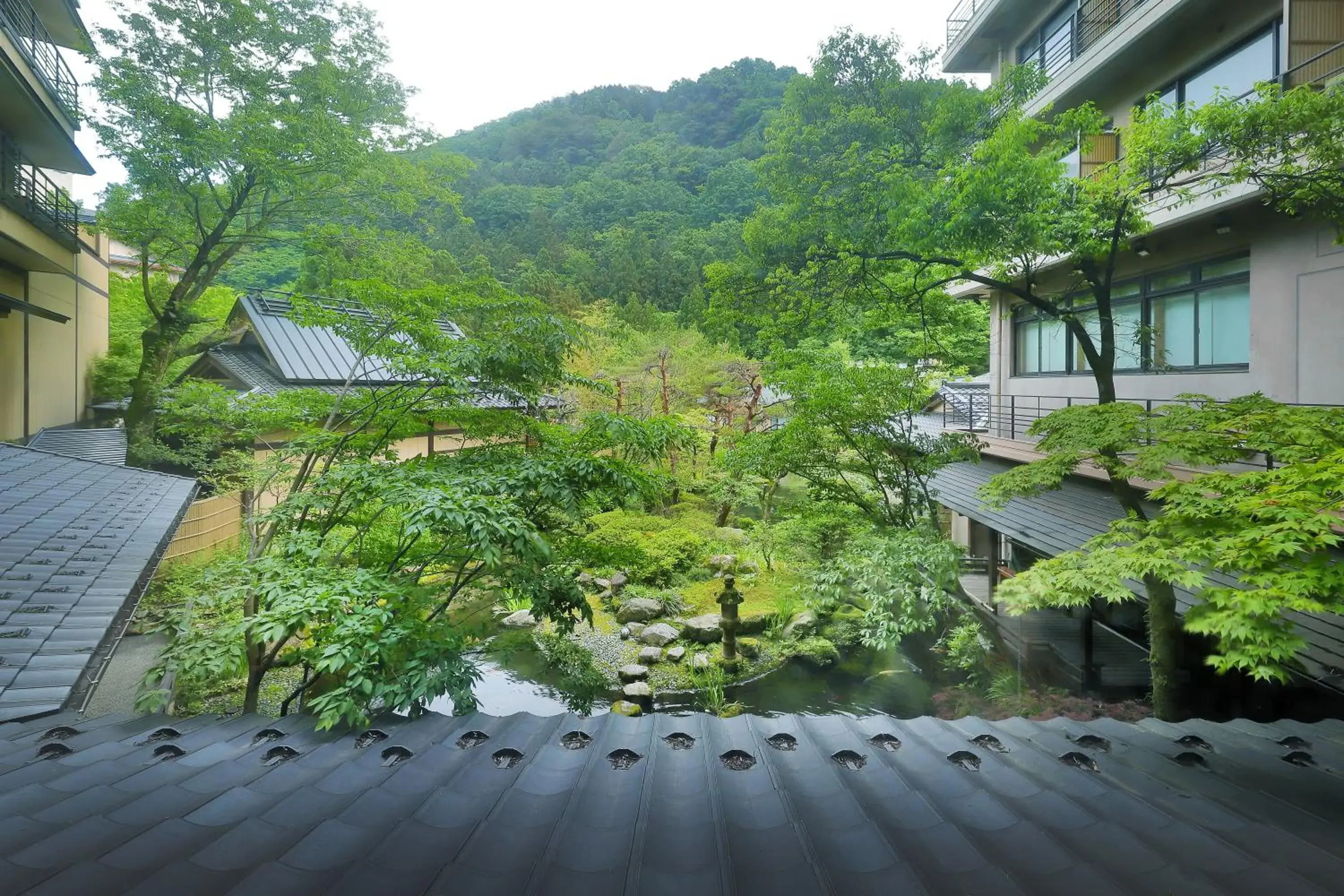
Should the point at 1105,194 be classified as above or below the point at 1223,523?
above

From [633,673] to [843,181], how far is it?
814 centimetres

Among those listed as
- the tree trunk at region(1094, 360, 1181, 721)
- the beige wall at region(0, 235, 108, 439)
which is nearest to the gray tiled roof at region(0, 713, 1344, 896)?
the tree trunk at region(1094, 360, 1181, 721)

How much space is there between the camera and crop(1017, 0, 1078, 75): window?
11.7 meters

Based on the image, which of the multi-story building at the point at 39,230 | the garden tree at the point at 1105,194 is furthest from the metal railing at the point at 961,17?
the multi-story building at the point at 39,230

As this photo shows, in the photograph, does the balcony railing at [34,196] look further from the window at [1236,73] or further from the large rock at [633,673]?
the window at [1236,73]

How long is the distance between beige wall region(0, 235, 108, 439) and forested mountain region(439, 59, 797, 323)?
1228cm

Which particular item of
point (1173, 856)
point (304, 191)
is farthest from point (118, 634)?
point (304, 191)

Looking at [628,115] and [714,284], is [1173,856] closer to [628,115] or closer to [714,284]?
[714,284]

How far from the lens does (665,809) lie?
260 cm

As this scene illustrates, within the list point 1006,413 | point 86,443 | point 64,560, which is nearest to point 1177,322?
point 1006,413

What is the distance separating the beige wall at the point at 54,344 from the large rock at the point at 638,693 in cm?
1045

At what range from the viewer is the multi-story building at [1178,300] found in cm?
724

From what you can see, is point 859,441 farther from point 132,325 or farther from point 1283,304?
point 132,325

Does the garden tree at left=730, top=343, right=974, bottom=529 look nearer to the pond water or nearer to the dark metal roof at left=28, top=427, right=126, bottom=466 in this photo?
the pond water
